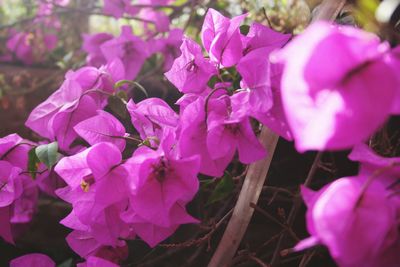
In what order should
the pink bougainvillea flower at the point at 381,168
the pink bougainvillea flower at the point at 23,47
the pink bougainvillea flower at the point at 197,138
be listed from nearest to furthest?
1. the pink bougainvillea flower at the point at 381,168
2. the pink bougainvillea flower at the point at 197,138
3. the pink bougainvillea flower at the point at 23,47

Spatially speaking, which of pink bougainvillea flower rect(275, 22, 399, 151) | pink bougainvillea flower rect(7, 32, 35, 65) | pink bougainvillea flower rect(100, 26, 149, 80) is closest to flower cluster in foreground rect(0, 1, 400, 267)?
pink bougainvillea flower rect(275, 22, 399, 151)

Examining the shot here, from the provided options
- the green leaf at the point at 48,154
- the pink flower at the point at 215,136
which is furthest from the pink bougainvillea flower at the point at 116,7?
the pink flower at the point at 215,136

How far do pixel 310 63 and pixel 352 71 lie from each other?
0.03 metres

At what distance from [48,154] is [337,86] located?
45 centimetres

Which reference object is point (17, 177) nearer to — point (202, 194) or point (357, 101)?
point (202, 194)

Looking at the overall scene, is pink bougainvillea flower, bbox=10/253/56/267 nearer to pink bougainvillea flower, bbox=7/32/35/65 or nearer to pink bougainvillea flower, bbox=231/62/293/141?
pink bougainvillea flower, bbox=231/62/293/141

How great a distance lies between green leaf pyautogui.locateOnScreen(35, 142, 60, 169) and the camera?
59 centimetres

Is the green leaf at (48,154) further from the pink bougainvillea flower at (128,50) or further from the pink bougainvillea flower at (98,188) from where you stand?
the pink bougainvillea flower at (128,50)

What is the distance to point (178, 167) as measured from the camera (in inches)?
18.7

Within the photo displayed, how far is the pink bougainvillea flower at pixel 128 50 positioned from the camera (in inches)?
36.5

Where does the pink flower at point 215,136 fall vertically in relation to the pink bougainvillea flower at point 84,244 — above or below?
above

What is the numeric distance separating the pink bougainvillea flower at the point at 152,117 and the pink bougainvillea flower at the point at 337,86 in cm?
25

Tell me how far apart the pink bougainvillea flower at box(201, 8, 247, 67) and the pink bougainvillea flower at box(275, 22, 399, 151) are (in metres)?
0.26

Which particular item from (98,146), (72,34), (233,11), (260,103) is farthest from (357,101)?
(72,34)
